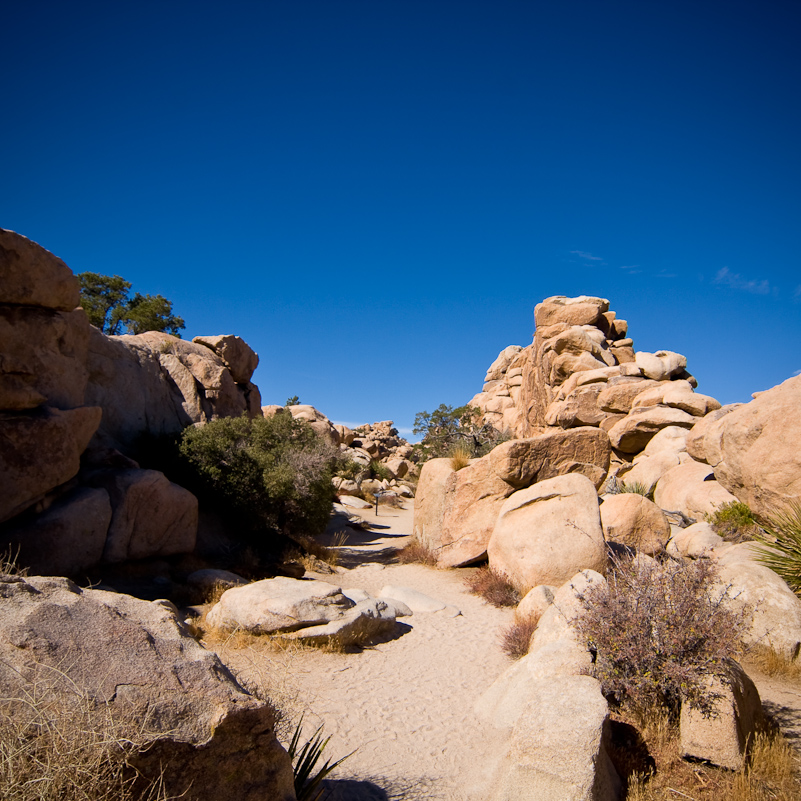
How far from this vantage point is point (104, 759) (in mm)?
2404

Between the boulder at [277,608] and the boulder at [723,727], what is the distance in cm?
557

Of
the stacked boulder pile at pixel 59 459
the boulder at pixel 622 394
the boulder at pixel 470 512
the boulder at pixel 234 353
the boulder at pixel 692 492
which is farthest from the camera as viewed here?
the boulder at pixel 622 394

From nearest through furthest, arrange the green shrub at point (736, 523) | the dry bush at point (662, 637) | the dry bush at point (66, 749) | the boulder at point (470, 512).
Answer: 1. the dry bush at point (66, 749)
2. the dry bush at point (662, 637)
3. the green shrub at point (736, 523)
4. the boulder at point (470, 512)

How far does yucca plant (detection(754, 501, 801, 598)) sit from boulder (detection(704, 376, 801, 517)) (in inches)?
14.3

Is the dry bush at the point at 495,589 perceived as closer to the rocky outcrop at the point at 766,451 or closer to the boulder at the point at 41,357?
the rocky outcrop at the point at 766,451

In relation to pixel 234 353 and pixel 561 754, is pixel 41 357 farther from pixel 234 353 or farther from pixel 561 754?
pixel 561 754

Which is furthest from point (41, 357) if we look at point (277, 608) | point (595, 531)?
point (595, 531)

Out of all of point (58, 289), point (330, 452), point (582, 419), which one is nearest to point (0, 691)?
point (58, 289)

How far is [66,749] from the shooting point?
2.29 meters

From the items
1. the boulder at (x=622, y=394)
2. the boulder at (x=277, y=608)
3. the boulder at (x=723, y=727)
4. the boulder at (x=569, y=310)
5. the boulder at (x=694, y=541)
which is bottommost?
the boulder at (x=277, y=608)

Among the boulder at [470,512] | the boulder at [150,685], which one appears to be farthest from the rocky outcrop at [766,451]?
the boulder at [150,685]

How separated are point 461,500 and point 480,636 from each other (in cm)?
543

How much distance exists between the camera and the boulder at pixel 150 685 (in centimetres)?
262

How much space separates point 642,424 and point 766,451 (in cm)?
1229
